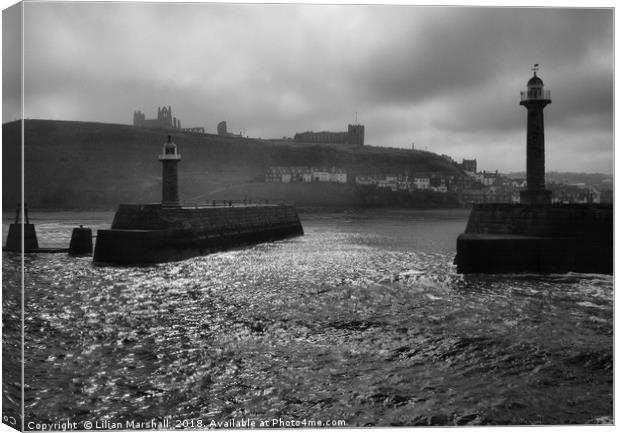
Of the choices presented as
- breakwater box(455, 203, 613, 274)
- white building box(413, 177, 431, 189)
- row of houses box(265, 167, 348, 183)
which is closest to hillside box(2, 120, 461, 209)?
row of houses box(265, 167, 348, 183)

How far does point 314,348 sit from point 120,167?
700 inches

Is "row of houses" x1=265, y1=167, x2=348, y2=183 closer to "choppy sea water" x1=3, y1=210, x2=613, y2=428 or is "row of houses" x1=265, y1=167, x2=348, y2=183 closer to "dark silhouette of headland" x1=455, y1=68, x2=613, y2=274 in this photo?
"dark silhouette of headland" x1=455, y1=68, x2=613, y2=274

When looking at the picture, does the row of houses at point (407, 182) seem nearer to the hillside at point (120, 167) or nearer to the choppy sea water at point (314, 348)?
the hillside at point (120, 167)

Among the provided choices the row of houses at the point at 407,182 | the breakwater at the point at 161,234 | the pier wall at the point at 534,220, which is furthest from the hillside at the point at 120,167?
the pier wall at the point at 534,220

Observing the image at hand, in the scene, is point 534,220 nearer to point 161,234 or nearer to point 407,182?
point 161,234

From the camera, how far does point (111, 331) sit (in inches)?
404

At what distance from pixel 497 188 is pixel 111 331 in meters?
19.1

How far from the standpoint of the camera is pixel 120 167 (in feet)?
78.8

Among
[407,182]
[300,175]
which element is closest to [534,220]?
[407,182]

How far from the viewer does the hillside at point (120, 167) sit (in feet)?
24.8

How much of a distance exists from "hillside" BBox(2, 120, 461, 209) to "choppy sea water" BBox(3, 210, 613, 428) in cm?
132

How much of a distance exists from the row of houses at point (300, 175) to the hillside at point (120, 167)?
0.99 meters

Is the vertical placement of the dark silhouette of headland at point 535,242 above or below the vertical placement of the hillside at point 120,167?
below

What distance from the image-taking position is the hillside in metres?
7.57
